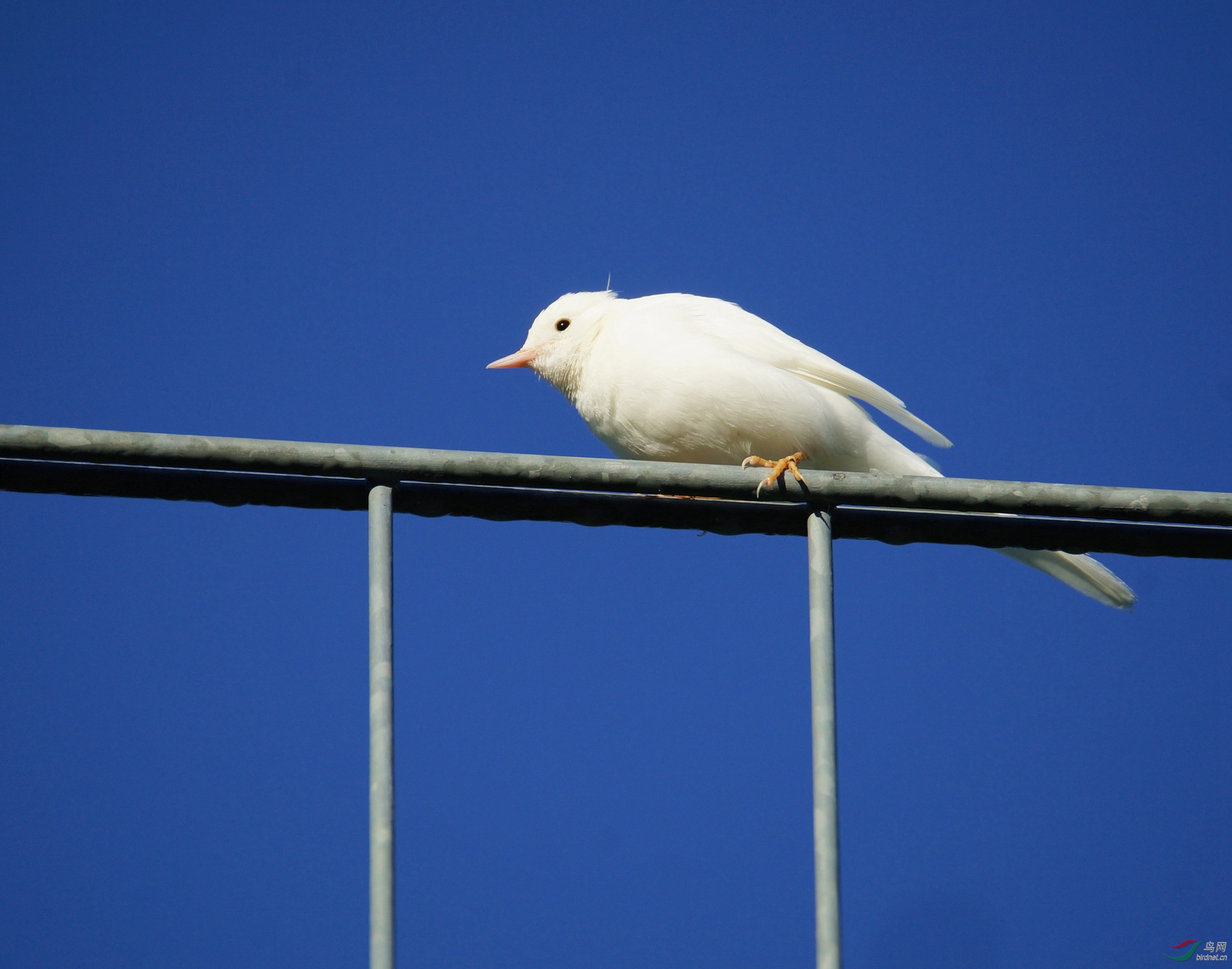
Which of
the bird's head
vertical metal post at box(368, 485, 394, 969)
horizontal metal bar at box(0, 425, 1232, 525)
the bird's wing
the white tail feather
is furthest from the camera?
the bird's head

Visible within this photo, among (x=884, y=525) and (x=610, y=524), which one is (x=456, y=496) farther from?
(x=884, y=525)

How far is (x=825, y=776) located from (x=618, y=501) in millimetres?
677

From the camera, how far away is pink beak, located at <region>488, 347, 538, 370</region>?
6887 millimetres

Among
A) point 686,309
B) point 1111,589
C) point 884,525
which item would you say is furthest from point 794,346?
point 884,525

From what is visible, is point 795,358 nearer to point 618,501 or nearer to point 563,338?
point 563,338

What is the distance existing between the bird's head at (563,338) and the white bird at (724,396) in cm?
9

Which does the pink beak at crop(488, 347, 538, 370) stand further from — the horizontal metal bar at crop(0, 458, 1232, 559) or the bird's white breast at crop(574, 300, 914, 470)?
the horizontal metal bar at crop(0, 458, 1232, 559)

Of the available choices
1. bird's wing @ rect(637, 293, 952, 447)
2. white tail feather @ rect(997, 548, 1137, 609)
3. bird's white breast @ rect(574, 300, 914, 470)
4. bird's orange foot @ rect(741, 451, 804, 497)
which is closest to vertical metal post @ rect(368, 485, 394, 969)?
bird's orange foot @ rect(741, 451, 804, 497)

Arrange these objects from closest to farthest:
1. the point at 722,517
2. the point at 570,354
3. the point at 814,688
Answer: the point at 814,688 → the point at 722,517 → the point at 570,354

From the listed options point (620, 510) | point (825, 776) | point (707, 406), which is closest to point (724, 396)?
point (707, 406)

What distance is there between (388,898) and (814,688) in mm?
819

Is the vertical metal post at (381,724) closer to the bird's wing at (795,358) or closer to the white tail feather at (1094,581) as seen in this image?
the white tail feather at (1094,581)

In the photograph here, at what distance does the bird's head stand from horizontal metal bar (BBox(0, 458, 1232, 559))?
3.66 metres

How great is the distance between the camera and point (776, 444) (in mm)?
5715
